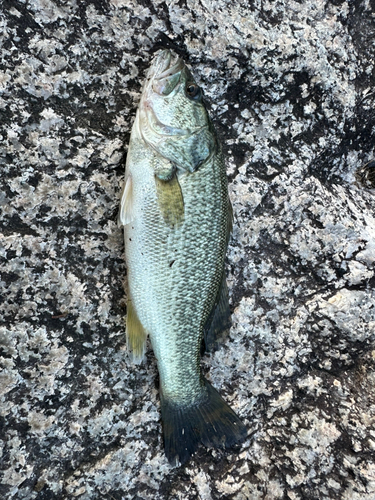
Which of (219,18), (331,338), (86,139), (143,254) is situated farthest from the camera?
(331,338)

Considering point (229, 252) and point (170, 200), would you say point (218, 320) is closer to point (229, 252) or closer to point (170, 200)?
point (229, 252)

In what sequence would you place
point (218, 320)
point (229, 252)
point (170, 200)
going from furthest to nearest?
point (229, 252) < point (218, 320) < point (170, 200)

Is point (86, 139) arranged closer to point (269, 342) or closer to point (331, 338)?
point (269, 342)

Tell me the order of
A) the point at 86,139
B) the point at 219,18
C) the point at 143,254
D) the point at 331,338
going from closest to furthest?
the point at 143,254
the point at 86,139
the point at 219,18
the point at 331,338

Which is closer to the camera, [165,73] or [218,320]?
[165,73]

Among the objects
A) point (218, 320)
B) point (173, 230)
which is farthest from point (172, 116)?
point (218, 320)

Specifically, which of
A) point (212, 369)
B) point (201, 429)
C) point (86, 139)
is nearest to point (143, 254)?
point (86, 139)
